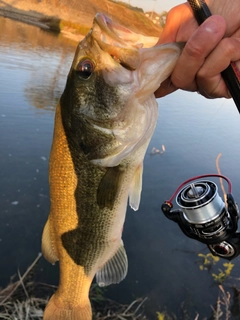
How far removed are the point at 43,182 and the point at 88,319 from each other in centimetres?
276

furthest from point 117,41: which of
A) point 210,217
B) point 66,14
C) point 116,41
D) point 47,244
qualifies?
point 66,14

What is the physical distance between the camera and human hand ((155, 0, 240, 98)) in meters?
1.29

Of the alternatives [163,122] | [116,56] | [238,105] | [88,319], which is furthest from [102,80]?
[163,122]

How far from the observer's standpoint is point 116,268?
203 cm

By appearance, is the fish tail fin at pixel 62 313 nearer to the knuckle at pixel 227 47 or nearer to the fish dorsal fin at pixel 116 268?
the fish dorsal fin at pixel 116 268

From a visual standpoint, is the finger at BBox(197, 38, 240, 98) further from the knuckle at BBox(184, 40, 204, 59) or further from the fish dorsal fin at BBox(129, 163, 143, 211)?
the fish dorsal fin at BBox(129, 163, 143, 211)

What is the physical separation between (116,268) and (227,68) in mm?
1361

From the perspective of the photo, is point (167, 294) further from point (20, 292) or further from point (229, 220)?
point (229, 220)

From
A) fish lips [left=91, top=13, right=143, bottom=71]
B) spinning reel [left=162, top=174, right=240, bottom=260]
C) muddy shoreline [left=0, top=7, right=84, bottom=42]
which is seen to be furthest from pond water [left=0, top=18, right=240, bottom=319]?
muddy shoreline [left=0, top=7, right=84, bottom=42]

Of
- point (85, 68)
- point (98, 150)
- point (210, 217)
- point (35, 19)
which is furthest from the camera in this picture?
point (35, 19)

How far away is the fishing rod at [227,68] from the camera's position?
55.2 inches

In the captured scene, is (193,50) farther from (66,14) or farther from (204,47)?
(66,14)

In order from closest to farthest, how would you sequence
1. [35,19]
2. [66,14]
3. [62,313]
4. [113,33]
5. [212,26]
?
[212,26] → [113,33] → [62,313] → [35,19] → [66,14]

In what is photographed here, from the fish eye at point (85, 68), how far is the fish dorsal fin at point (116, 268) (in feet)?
3.57
